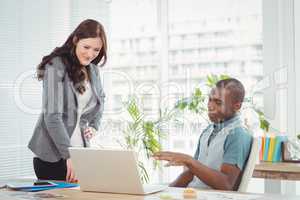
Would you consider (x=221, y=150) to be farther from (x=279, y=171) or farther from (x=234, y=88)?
(x=279, y=171)

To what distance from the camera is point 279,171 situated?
3244 mm

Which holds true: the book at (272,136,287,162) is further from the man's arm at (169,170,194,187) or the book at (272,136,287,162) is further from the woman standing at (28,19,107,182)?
the woman standing at (28,19,107,182)

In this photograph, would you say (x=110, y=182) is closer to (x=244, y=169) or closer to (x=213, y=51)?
(x=244, y=169)

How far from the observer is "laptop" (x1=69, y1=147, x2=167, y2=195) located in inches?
79.7

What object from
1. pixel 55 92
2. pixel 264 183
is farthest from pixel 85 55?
pixel 264 183

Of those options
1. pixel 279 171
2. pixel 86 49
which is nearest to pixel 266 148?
pixel 279 171

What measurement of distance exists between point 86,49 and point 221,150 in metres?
1.19

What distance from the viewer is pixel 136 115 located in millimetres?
4578

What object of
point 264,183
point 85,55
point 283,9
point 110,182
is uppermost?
point 283,9

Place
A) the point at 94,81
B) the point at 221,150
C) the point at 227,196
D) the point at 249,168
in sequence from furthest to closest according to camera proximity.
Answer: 1. the point at 94,81
2. the point at 221,150
3. the point at 249,168
4. the point at 227,196

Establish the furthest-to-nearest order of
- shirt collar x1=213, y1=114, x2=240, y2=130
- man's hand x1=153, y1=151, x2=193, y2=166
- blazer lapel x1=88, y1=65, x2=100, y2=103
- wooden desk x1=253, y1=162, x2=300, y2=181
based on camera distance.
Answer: blazer lapel x1=88, y1=65, x2=100, y2=103 → wooden desk x1=253, y1=162, x2=300, y2=181 → shirt collar x1=213, y1=114, x2=240, y2=130 → man's hand x1=153, y1=151, x2=193, y2=166

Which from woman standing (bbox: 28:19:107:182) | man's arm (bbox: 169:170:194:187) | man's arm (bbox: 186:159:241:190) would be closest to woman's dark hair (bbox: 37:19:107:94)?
woman standing (bbox: 28:19:107:182)

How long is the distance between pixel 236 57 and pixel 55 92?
75.2 inches

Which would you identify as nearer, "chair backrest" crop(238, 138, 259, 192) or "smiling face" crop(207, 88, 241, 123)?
"chair backrest" crop(238, 138, 259, 192)
